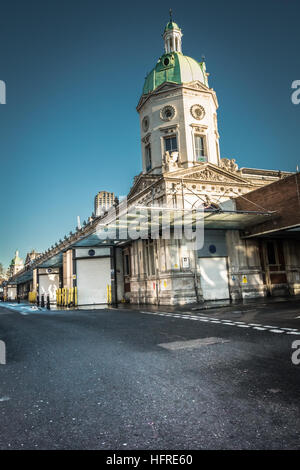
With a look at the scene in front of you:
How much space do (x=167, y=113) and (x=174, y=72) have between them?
4.19 m

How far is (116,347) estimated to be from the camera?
704 centimetres

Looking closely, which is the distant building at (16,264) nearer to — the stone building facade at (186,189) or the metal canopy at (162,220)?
the stone building facade at (186,189)

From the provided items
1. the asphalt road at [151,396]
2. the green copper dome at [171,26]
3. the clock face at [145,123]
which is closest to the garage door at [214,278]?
the clock face at [145,123]

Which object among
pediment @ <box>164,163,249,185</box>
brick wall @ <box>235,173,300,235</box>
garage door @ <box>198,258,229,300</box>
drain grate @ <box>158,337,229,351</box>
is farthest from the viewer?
pediment @ <box>164,163,249,185</box>

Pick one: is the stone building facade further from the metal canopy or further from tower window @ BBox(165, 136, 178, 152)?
the metal canopy

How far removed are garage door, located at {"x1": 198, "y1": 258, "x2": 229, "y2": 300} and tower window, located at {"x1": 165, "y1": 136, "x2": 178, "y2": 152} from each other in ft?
31.8

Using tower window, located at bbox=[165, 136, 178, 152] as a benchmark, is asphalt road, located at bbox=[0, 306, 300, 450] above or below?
below

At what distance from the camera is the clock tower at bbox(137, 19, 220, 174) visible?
82.3ft

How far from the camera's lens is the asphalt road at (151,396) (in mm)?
2859

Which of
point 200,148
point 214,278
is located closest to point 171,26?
point 200,148

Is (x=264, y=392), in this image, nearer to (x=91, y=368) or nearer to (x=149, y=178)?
(x=91, y=368)

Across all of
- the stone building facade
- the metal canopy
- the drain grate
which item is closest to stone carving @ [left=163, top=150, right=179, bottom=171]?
the stone building facade

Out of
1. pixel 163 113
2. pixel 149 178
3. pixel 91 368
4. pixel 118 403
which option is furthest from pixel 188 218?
pixel 118 403

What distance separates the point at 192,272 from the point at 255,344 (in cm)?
1396
